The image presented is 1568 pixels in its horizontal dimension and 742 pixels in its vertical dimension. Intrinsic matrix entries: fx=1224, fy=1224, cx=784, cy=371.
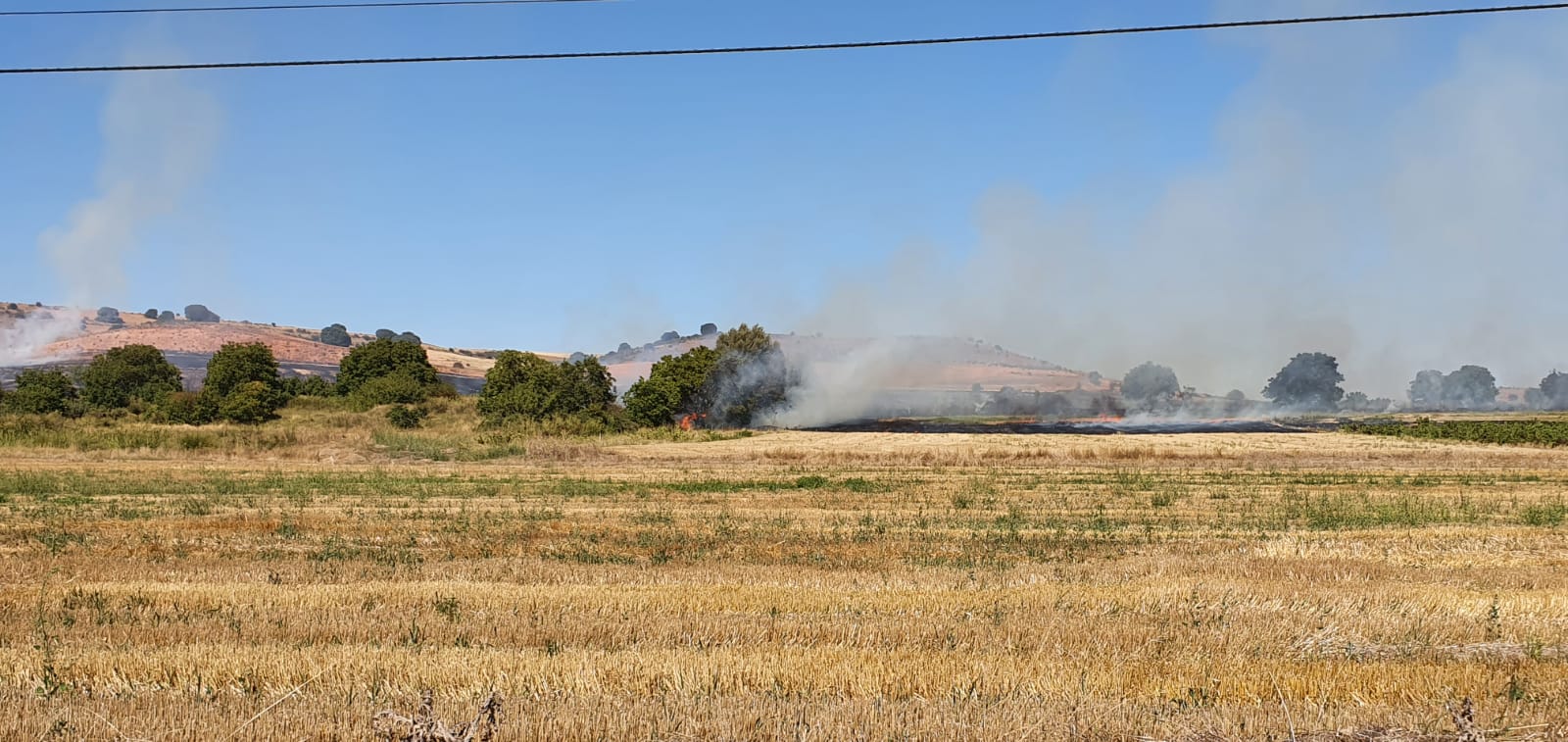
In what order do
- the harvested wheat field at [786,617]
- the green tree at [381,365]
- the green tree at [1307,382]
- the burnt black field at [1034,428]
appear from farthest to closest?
the green tree at [1307,382] → the green tree at [381,365] → the burnt black field at [1034,428] → the harvested wheat field at [786,617]

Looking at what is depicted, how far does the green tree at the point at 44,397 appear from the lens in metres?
81.3

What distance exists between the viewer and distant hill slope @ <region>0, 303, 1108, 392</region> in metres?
119

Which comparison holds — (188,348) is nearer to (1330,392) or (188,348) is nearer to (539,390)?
(539,390)

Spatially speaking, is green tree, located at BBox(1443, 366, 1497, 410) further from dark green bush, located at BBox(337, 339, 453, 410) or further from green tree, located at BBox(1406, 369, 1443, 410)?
dark green bush, located at BBox(337, 339, 453, 410)

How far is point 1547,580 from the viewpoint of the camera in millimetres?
17547

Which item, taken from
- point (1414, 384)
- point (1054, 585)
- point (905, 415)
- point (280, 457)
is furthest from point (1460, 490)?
point (1414, 384)

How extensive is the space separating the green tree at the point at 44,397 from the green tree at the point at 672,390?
3789cm

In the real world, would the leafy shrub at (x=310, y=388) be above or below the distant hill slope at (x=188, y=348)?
below

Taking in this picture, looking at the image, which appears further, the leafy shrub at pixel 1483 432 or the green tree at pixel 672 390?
the green tree at pixel 672 390

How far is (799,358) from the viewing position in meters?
110

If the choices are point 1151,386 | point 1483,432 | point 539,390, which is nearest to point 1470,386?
point 1151,386

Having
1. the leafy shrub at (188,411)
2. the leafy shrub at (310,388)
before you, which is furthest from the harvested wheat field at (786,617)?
the leafy shrub at (310,388)

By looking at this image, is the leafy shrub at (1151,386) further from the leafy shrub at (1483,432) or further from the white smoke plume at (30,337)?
the white smoke plume at (30,337)

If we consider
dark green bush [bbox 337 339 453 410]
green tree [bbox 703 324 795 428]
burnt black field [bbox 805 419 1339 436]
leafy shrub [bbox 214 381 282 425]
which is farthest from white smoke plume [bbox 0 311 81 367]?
burnt black field [bbox 805 419 1339 436]
